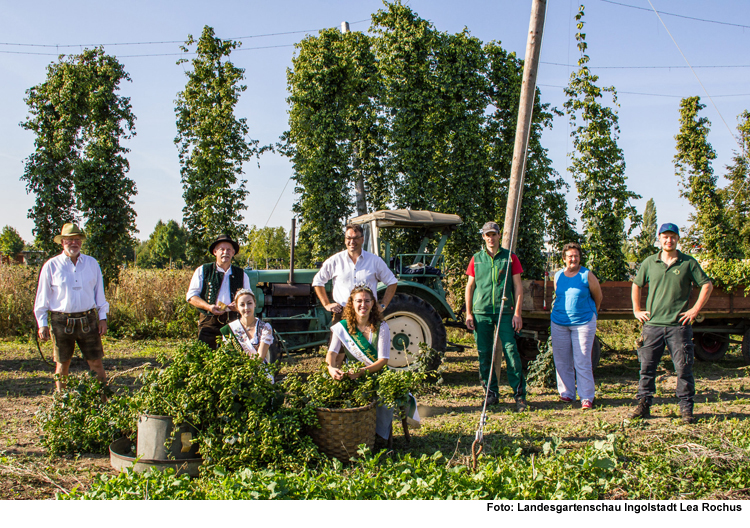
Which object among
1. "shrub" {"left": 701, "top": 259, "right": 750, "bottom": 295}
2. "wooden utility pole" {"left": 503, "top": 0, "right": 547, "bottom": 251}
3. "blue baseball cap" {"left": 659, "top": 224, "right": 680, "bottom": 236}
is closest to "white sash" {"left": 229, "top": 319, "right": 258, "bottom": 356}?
"wooden utility pole" {"left": 503, "top": 0, "right": 547, "bottom": 251}

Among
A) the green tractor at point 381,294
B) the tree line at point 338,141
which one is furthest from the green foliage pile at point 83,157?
the green tractor at point 381,294

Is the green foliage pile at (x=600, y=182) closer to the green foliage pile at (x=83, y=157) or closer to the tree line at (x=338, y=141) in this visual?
the tree line at (x=338, y=141)

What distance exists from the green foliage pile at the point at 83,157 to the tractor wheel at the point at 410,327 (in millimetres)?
8219

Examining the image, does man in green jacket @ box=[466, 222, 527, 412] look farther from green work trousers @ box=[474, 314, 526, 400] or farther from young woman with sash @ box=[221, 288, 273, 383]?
young woman with sash @ box=[221, 288, 273, 383]

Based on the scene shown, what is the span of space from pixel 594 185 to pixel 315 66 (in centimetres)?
706

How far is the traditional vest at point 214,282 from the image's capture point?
15.5ft

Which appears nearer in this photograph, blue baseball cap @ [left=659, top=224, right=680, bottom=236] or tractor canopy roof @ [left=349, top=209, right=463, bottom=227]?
blue baseball cap @ [left=659, top=224, right=680, bottom=236]

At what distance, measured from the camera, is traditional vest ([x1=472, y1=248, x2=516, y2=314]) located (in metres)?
5.22

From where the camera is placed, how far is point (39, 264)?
469 inches

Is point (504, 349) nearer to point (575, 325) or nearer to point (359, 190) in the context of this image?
point (575, 325)

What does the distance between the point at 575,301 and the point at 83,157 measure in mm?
11530

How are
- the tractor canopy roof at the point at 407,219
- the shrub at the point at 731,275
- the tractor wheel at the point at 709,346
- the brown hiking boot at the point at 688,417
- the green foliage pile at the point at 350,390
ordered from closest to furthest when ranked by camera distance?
the green foliage pile at the point at 350,390 → the brown hiking boot at the point at 688,417 → the tractor canopy roof at the point at 407,219 → the shrub at the point at 731,275 → the tractor wheel at the point at 709,346

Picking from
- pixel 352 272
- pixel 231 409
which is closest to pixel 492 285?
pixel 352 272

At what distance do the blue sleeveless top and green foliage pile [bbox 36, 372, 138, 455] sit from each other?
4.05m
